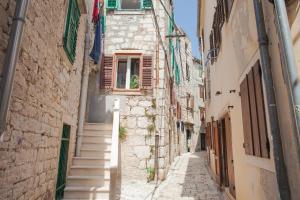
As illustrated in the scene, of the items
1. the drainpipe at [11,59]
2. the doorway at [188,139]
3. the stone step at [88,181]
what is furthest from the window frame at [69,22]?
the doorway at [188,139]

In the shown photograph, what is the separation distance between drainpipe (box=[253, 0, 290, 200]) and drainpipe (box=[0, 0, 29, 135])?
2.90 m

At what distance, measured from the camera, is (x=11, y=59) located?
2566 millimetres

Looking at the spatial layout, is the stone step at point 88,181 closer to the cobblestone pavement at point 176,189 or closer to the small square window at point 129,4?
the cobblestone pavement at point 176,189

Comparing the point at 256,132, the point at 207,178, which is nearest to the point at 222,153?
the point at 207,178

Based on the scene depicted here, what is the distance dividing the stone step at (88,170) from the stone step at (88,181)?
30 centimetres

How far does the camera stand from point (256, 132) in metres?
3.10

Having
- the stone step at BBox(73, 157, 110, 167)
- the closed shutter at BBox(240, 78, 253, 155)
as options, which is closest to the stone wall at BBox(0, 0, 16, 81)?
the closed shutter at BBox(240, 78, 253, 155)

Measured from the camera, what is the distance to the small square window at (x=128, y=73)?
922cm

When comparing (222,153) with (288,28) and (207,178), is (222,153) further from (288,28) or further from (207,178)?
(288,28)

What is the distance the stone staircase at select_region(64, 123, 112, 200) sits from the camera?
5.49 metres

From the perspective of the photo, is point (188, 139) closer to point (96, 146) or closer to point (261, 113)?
point (96, 146)

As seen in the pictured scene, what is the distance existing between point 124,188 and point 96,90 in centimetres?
402

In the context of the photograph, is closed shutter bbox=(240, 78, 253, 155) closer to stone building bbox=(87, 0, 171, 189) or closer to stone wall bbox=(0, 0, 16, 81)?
stone wall bbox=(0, 0, 16, 81)

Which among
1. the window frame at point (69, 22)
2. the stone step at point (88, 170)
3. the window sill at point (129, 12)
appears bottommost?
the stone step at point (88, 170)
